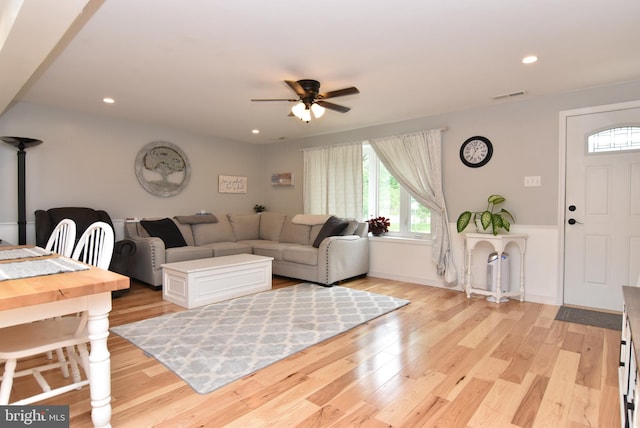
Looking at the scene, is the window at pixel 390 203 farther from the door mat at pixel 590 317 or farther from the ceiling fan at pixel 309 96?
the ceiling fan at pixel 309 96

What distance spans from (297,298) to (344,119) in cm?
247

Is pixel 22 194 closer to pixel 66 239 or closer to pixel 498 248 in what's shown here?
pixel 66 239

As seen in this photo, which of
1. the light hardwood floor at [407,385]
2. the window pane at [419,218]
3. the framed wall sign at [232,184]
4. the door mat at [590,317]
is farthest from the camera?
the framed wall sign at [232,184]

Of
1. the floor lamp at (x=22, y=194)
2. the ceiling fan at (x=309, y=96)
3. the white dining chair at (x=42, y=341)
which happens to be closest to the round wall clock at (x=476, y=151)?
the ceiling fan at (x=309, y=96)

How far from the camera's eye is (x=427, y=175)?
4590 millimetres

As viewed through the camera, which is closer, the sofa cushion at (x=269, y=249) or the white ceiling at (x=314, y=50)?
the white ceiling at (x=314, y=50)

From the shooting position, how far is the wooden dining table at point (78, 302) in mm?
1264

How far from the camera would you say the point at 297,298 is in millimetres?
3963

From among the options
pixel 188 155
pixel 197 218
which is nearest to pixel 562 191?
pixel 197 218

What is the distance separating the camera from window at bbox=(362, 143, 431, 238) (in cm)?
495

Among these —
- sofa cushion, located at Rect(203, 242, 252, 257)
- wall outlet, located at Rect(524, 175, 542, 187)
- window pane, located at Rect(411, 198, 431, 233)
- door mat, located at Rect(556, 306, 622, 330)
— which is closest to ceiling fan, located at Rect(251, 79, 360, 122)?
window pane, located at Rect(411, 198, 431, 233)

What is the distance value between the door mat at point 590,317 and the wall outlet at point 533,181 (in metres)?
1.32

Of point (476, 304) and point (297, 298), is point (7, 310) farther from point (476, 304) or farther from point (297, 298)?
point (476, 304)

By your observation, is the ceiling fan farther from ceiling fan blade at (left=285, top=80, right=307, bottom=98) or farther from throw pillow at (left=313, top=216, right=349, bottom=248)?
throw pillow at (left=313, top=216, right=349, bottom=248)
